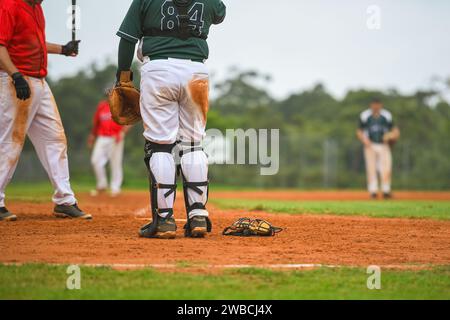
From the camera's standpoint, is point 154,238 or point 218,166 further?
point 218,166

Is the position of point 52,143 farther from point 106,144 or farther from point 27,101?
point 106,144

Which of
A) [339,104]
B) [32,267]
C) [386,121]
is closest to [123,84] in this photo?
[32,267]

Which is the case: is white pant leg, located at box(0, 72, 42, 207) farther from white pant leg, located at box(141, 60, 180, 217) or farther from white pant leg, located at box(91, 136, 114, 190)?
white pant leg, located at box(91, 136, 114, 190)

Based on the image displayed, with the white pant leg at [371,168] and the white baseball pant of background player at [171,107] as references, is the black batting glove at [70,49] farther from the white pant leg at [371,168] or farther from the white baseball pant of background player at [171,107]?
the white pant leg at [371,168]

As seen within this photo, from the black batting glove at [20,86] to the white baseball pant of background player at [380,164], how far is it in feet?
43.3

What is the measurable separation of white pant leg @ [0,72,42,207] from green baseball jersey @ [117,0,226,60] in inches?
86.7

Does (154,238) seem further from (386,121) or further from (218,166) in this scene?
(218,166)

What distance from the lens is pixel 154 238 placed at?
7.28 m

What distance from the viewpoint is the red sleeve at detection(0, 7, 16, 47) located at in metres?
8.52

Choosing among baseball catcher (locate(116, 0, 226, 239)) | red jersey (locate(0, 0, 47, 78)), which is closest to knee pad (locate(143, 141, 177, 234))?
baseball catcher (locate(116, 0, 226, 239))

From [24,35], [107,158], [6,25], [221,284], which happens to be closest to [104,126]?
[107,158]

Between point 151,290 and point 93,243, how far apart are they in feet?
6.81

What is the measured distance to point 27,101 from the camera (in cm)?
888

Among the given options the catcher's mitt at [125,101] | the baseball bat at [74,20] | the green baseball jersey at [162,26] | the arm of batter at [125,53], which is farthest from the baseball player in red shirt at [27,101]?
the green baseball jersey at [162,26]
